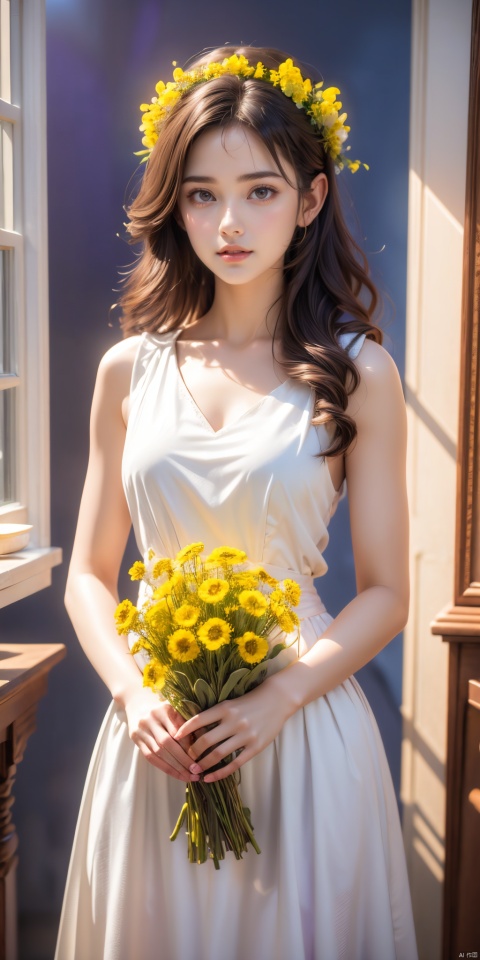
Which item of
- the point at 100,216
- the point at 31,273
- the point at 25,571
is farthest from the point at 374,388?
the point at 100,216

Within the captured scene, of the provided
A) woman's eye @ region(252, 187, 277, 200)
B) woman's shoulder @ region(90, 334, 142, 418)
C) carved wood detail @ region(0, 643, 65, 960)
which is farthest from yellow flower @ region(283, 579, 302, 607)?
carved wood detail @ region(0, 643, 65, 960)

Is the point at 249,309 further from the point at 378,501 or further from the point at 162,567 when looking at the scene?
the point at 162,567

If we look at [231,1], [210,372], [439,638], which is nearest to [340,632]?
[210,372]

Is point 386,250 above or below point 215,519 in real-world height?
above

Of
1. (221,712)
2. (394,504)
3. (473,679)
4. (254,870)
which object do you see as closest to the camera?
(221,712)

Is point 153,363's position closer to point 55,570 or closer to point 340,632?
point 340,632

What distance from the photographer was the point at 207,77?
5.97 ft

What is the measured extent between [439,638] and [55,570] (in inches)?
45.2

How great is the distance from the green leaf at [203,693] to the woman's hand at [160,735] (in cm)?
6

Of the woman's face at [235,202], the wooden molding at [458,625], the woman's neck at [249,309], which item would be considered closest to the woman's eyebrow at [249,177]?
the woman's face at [235,202]

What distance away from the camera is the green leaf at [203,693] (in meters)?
1.51

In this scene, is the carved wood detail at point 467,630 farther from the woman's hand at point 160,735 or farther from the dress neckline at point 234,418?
the woman's hand at point 160,735

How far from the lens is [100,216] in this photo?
9.30 ft

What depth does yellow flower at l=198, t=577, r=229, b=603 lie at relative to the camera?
4.72 ft
